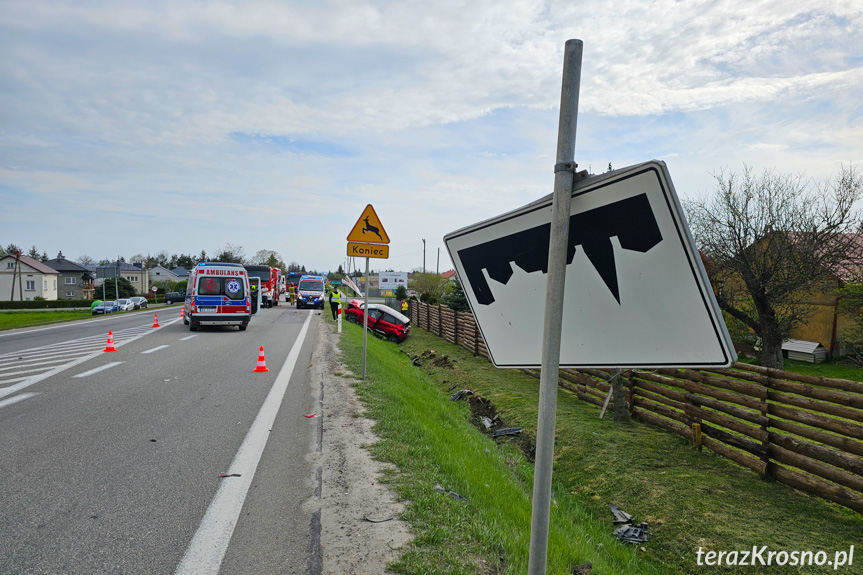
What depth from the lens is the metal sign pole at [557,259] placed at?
163cm

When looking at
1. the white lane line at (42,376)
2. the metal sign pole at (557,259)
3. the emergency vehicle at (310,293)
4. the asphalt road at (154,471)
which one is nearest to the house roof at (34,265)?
the emergency vehicle at (310,293)

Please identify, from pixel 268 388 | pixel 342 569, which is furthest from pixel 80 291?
pixel 342 569

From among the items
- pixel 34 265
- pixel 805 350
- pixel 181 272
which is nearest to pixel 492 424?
pixel 805 350

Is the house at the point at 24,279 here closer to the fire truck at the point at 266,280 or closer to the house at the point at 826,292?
the fire truck at the point at 266,280

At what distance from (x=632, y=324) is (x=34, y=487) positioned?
495cm

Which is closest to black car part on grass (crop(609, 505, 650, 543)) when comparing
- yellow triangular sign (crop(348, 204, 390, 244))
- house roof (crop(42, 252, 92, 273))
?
yellow triangular sign (crop(348, 204, 390, 244))

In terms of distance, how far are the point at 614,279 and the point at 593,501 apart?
591 centimetres

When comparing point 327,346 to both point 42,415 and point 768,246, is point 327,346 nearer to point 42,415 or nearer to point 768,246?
point 42,415

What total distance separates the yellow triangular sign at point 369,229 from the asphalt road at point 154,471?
2864 mm

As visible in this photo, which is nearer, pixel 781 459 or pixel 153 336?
pixel 781 459

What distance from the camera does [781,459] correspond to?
623 cm

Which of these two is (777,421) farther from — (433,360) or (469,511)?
(433,360)

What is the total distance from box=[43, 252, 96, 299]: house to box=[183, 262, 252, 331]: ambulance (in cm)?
8960

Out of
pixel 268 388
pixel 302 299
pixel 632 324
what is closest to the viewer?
pixel 632 324
